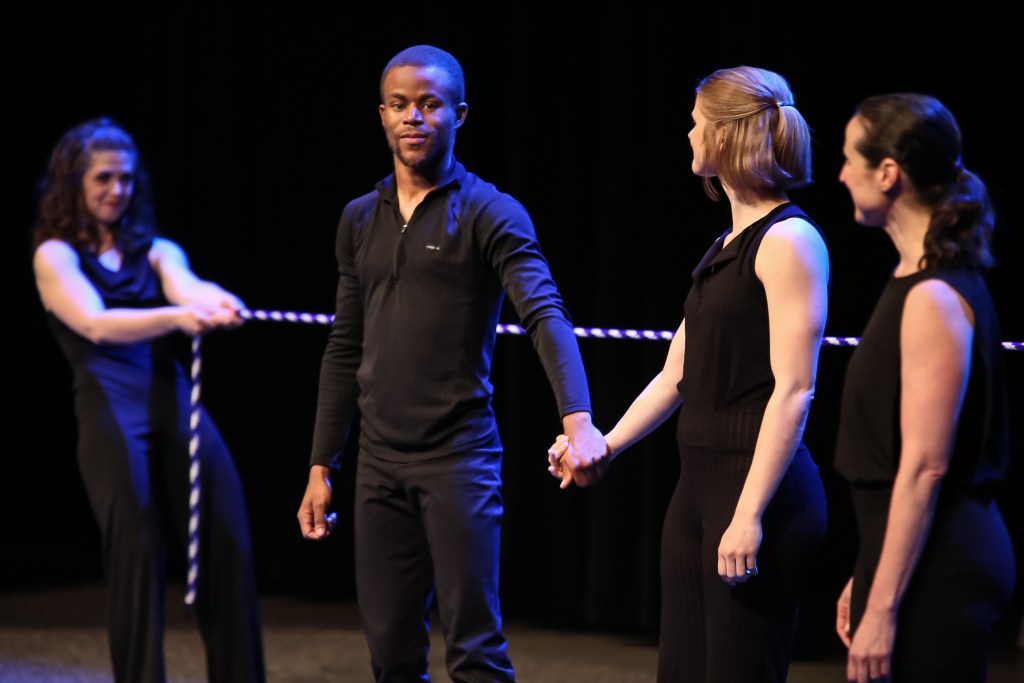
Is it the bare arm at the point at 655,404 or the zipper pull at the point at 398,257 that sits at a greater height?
the zipper pull at the point at 398,257

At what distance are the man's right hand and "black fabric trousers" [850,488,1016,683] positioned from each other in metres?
1.31

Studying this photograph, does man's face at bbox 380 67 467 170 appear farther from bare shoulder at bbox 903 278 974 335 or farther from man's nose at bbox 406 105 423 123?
bare shoulder at bbox 903 278 974 335

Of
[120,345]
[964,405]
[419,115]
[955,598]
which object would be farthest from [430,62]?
[955,598]

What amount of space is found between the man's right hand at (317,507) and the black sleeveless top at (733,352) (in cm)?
90

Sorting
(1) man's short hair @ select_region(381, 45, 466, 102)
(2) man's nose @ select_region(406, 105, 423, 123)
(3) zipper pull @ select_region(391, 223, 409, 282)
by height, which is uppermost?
(1) man's short hair @ select_region(381, 45, 466, 102)

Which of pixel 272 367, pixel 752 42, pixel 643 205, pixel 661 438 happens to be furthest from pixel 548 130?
pixel 272 367

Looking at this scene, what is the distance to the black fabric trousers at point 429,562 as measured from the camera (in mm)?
2422

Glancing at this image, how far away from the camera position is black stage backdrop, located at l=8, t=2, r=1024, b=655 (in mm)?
4152

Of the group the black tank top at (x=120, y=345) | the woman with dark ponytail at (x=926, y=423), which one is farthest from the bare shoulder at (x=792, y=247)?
the black tank top at (x=120, y=345)

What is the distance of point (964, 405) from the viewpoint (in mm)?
1674

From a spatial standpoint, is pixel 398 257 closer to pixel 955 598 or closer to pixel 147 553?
pixel 147 553

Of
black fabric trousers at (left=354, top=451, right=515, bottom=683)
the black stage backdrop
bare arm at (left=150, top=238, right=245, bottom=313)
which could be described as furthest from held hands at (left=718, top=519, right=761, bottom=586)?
the black stage backdrop

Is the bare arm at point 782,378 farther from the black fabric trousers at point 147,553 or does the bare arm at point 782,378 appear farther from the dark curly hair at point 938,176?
the black fabric trousers at point 147,553

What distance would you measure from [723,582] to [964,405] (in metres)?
0.50
